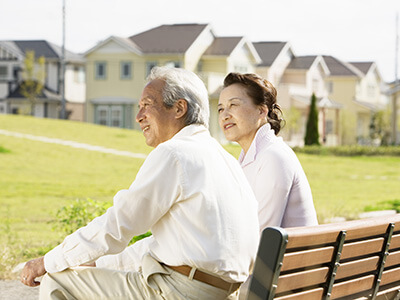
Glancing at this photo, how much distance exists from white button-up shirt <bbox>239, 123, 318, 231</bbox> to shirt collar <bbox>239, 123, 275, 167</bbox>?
0.10ft

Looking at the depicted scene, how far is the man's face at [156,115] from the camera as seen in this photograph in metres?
3.77

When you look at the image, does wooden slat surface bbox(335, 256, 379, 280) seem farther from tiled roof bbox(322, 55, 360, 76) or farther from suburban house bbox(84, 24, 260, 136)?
tiled roof bbox(322, 55, 360, 76)

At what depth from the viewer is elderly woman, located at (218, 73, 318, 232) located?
4.58 meters

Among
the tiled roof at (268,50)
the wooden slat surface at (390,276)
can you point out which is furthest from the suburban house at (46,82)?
the wooden slat surface at (390,276)

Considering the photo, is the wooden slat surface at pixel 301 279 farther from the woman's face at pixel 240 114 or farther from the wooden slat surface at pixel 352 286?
the woman's face at pixel 240 114

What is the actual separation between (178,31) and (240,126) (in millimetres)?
48891

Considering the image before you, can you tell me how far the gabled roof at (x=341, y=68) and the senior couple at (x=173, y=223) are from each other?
66.5 metres

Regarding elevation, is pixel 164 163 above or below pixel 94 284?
above

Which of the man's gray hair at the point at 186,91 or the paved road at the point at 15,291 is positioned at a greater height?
the man's gray hair at the point at 186,91

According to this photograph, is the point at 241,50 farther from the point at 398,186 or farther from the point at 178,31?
the point at 398,186

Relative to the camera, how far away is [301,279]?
3.70m

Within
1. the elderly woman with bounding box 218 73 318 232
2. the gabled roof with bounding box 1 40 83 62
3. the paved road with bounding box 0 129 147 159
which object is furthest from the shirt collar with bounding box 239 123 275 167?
the gabled roof with bounding box 1 40 83 62

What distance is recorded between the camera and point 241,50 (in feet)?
172

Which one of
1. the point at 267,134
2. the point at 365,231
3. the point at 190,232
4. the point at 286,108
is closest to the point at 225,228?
the point at 190,232
